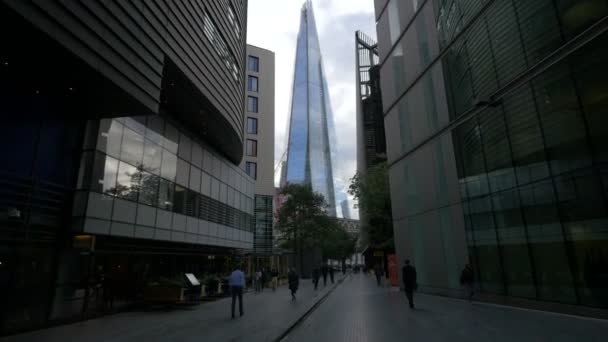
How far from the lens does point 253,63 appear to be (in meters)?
49.4

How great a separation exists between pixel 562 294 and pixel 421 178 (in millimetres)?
9736

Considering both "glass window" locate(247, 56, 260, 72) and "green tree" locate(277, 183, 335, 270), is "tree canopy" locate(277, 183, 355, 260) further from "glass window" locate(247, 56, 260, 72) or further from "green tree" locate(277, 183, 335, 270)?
"glass window" locate(247, 56, 260, 72)

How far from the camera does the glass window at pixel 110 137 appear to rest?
13.4 m

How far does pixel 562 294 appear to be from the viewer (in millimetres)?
10844

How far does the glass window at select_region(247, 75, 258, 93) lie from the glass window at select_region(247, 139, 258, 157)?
23.9 feet

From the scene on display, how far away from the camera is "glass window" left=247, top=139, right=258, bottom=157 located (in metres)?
47.1

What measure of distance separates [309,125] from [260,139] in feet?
175

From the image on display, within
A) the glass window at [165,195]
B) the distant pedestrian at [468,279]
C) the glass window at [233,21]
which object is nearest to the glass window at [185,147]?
the glass window at [165,195]

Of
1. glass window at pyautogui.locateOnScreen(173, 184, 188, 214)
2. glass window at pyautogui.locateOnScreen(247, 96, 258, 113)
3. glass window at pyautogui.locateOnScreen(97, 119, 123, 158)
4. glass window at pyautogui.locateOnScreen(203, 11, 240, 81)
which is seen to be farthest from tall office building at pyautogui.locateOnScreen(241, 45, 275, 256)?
glass window at pyautogui.locateOnScreen(97, 119, 123, 158)

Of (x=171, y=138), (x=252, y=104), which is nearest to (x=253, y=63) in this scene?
(x=252, y=104)

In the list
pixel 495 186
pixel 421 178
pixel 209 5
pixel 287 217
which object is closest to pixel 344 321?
pixel 495 186

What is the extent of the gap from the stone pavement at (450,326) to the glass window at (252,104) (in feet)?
125

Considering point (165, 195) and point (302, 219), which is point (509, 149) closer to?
point (165, 195)

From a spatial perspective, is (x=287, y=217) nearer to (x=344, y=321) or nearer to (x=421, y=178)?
(x=421, y=178)
